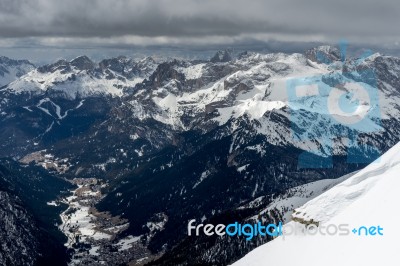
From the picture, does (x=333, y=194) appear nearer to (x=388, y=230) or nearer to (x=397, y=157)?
(x=397, y=157)

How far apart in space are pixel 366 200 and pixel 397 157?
23637mm

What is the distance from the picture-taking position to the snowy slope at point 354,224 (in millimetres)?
89750

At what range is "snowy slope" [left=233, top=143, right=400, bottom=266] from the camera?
89.8m

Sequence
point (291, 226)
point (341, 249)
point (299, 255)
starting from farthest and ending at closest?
point (291, 226) → point (299, 255) → point (341, 249)

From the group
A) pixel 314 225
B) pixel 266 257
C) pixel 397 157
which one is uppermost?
pixel 397 157

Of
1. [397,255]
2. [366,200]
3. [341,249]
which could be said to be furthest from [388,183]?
[397,255]

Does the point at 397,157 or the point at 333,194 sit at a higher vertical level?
the point at 397,157

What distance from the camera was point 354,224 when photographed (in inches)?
4099

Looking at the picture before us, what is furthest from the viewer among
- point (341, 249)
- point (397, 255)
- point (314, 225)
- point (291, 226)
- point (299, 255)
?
point (291, 226)

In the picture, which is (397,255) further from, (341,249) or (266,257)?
(266,257)

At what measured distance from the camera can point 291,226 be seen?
132m

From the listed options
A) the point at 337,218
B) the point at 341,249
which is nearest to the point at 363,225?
the point at 341,249

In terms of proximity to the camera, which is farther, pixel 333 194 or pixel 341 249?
pixel 333 194

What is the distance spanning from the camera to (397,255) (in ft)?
269
